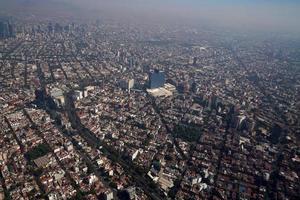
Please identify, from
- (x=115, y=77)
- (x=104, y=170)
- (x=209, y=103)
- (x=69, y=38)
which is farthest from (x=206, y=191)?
(x=69, y=38)

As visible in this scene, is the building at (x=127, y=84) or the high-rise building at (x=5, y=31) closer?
the building at (x=127, y=84)

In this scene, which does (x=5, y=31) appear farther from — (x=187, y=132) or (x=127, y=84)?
(x=187, y=132)

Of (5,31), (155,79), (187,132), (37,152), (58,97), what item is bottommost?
(5,31)

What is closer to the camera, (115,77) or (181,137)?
(181,137)

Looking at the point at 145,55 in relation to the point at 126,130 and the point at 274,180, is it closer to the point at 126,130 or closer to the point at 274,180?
the point at 126,130

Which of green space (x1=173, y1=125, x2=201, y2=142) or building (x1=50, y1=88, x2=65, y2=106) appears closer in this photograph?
green space (x1=173, y1=125, x2=201, y2=142)

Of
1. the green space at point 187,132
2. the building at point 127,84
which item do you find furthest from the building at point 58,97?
the green space at point 187,132

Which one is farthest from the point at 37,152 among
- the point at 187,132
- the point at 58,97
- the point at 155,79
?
the point at 155,79

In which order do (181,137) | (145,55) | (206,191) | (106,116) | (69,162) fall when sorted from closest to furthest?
1. (206,191)
2. (69,162)
3. (181,137)
4. (106,116)
5. (145,55)

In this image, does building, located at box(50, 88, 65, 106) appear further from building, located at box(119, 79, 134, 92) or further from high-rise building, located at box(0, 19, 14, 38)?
high-rise building, located at box(0, 19, 14, 38)

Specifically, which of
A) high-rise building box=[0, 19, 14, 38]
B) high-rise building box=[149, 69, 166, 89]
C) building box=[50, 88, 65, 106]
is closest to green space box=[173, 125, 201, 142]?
high-rise building box=[149, 69, 166, 89]

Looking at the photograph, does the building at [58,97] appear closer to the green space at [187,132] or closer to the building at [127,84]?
the building at [127,84]
